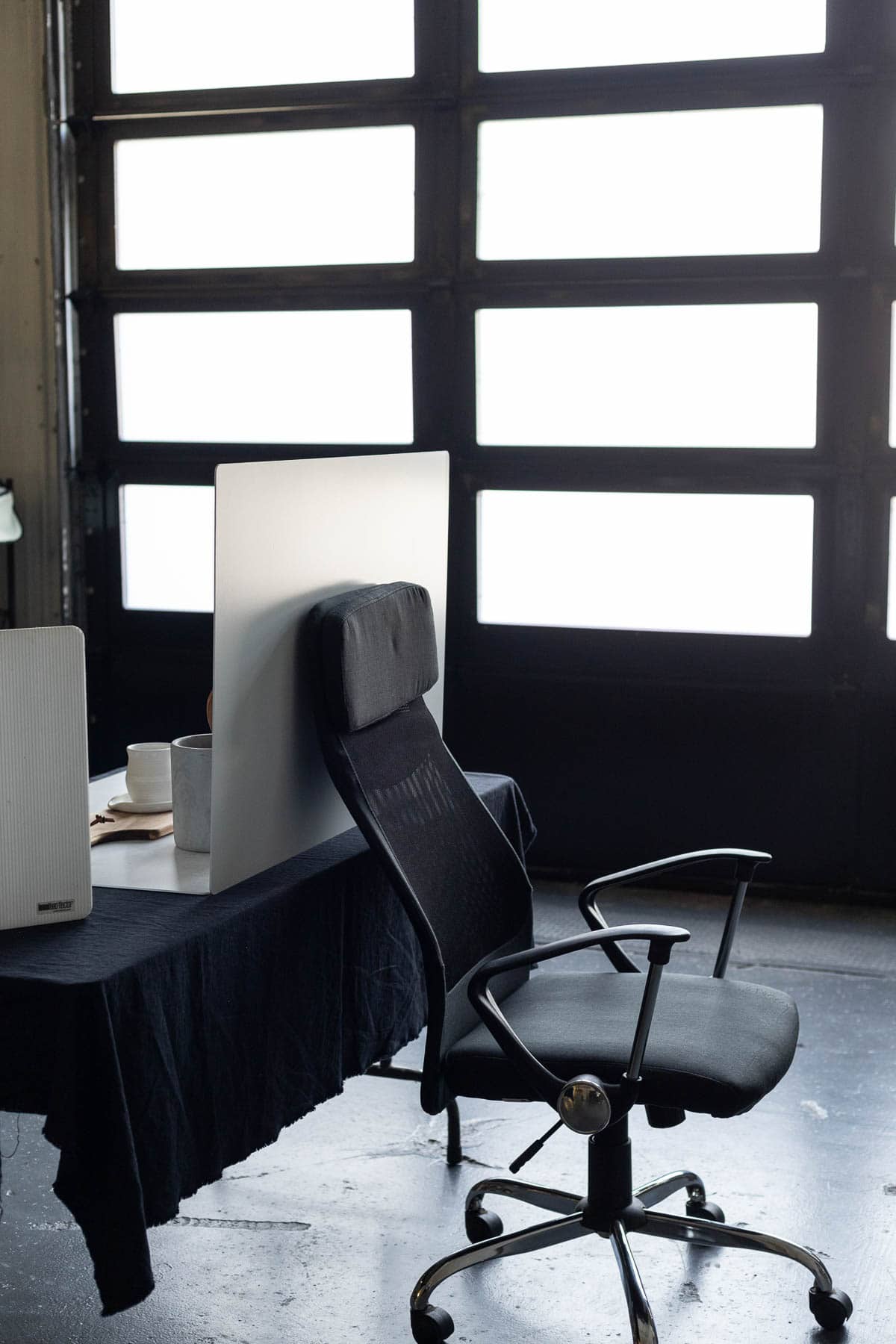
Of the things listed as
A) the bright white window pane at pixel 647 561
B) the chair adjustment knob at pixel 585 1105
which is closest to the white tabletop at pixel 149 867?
the chair adjustment knob at pixel 585 1105

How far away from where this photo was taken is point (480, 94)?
14.5 feet

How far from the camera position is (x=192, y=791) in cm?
219

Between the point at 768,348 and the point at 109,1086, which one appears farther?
the point at 768,348

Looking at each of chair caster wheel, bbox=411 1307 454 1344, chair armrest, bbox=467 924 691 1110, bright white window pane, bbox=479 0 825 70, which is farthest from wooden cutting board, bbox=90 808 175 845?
bright white window pane, bbox=479 0 825 70

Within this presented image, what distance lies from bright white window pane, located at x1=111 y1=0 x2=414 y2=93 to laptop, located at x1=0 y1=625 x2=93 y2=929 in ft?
10.8

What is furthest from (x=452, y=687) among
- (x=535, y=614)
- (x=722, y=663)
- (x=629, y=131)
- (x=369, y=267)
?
(x=629, y=131)

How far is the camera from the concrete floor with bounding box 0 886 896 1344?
2.19 m

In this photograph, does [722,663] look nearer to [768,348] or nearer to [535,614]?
[535,614]

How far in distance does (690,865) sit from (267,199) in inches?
121

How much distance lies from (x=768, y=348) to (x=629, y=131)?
2.50 ft

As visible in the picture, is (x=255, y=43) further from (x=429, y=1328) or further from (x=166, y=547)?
(x=429, y=1328)

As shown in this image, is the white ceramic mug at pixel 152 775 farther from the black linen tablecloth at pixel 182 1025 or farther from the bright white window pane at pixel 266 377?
the bright white window pane at pixel 266 377

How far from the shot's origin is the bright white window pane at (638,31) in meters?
4.16

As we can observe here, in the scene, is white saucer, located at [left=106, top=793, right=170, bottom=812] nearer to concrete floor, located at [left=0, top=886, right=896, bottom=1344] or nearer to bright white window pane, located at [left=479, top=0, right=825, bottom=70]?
concrete floor, located at [left=0, top=886, right=896, bottom=1344]
